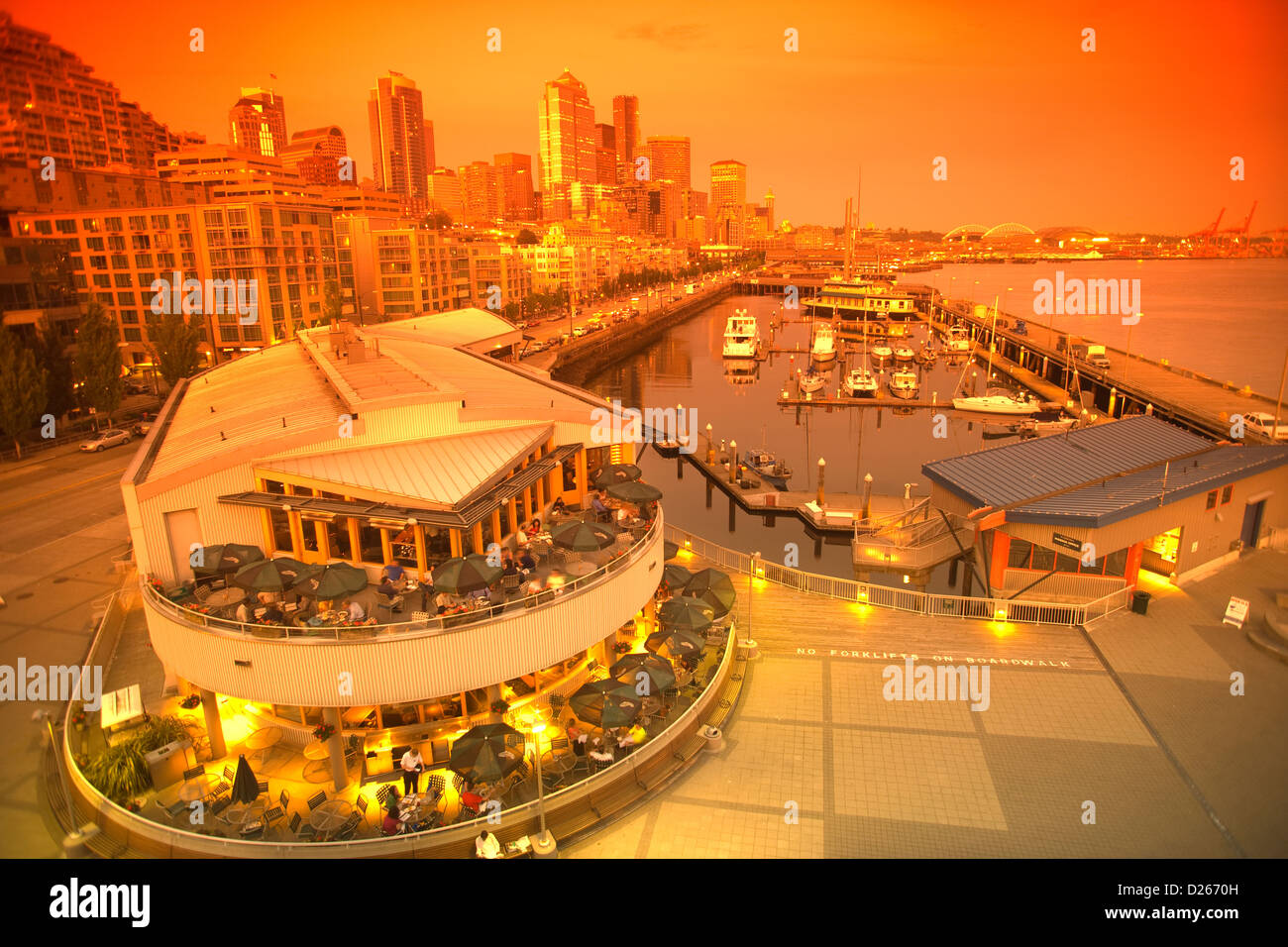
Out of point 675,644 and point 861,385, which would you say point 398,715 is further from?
point 861,385

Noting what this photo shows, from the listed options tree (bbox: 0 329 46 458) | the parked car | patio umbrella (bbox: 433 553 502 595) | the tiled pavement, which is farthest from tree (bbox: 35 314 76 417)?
the tiled pavement

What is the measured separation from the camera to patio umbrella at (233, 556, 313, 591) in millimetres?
18109

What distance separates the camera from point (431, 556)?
20.2m

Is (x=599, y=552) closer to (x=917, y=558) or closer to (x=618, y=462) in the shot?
(x=618, y=462)

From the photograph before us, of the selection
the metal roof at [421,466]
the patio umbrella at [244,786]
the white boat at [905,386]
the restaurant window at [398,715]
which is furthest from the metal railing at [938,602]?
the white boat at [905,386]

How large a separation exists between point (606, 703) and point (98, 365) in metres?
52.5

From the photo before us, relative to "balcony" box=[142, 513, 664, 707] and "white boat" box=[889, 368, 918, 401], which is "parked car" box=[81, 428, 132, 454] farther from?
"white boat" box=[889, 368, 918, 401]

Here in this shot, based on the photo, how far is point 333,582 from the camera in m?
18.0

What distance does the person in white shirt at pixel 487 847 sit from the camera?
47.7 ft

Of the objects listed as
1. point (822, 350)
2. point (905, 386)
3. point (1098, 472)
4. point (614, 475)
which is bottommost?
point (905, 386)

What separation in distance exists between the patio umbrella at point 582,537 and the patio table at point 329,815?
27.6 feet

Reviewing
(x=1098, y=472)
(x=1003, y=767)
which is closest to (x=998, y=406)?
(x=1098, y=472)
